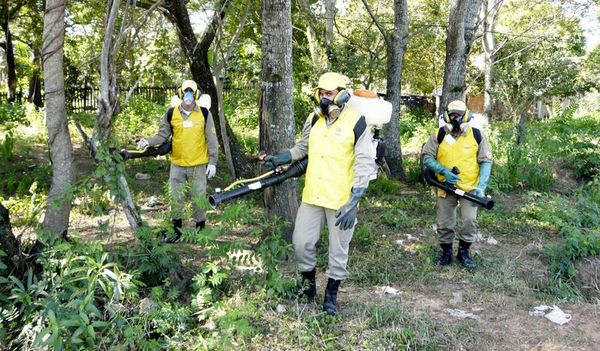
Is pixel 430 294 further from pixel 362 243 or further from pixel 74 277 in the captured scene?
pixel 74 277

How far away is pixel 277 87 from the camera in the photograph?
16.6ft

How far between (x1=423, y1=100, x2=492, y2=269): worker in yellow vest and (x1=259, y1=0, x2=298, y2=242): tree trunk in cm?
145

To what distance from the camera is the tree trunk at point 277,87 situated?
5.01 metres

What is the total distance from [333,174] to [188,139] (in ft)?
7.79

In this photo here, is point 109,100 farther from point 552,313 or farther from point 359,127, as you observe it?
point 552,313

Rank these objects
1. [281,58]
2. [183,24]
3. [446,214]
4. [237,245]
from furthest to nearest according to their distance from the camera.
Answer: [183,24] < [446,214] < [281,58] < [237,245]

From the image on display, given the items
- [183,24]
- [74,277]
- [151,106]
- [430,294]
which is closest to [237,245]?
[74,277]

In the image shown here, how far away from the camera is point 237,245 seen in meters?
4.03

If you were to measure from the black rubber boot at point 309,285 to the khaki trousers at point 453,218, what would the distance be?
180 cm

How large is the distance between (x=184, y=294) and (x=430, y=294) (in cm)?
213

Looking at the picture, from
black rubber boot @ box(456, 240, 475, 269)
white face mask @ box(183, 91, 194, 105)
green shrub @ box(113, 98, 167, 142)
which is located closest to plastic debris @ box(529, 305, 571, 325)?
black rubber boot @ box(456, 240, 475, 269)

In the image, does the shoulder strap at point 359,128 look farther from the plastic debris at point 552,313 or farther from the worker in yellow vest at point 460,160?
the plastic debris at point 552,313

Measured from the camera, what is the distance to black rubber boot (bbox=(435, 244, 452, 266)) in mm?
5492

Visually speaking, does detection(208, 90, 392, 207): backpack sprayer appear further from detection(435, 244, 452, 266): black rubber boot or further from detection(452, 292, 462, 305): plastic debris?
detection(435, 244, 452, 266): black rubber boot
